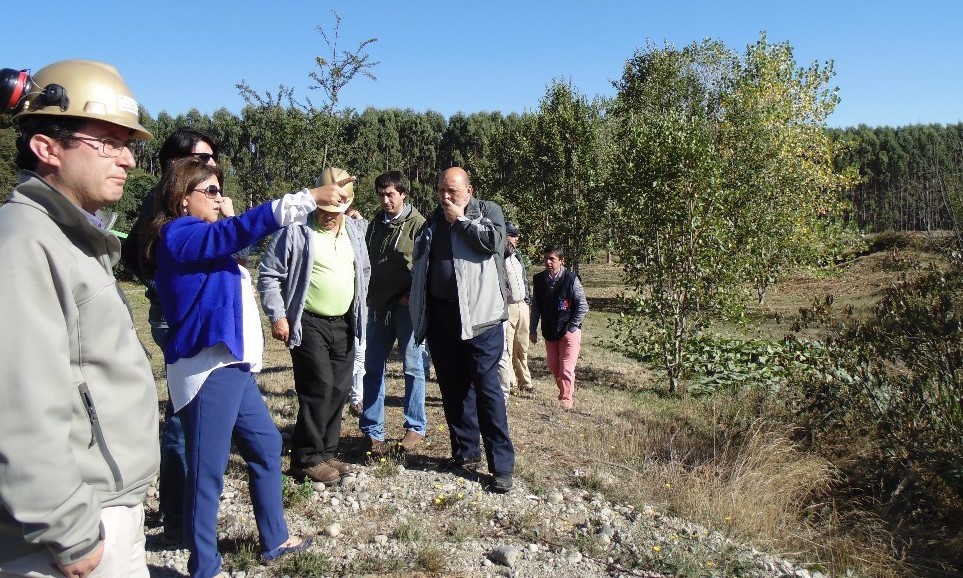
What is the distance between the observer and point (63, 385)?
5.14 ft

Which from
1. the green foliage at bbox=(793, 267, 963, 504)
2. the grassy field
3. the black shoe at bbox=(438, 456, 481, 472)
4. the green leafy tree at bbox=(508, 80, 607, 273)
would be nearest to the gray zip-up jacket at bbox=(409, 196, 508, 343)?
the black shoe at bbox=(438, 456, 481, 472)

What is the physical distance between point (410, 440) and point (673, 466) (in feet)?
6.20

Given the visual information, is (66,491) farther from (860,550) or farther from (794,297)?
(794,297)

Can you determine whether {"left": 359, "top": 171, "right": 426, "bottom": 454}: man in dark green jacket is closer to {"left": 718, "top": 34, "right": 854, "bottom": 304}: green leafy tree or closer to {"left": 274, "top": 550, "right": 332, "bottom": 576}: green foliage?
{"left": 274, "top": 550, "right": 332, "bottom": 576}: green foliage

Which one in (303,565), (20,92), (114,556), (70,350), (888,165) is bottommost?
(303,565)

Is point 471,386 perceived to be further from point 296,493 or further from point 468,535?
point 296,493

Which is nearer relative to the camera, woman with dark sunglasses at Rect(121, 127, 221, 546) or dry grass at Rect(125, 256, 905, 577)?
woman with dark sunglasses at Rect(121, 127, 221, 546)

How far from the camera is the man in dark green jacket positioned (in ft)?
17.6

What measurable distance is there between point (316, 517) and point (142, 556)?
2323 millimetres

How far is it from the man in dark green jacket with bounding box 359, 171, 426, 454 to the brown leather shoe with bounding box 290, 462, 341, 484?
713 millimetres

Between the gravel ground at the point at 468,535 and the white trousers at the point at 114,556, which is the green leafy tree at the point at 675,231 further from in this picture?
the white trousers at the point at 114,556

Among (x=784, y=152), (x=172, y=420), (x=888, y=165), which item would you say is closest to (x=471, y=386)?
(x=172, y=420)

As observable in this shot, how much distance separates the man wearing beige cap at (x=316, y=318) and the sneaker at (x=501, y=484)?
98 cm

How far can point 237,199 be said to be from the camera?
26.2 meters
